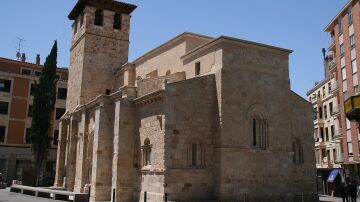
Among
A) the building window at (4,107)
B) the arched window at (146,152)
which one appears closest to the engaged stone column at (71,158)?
the arched window at (146,152)

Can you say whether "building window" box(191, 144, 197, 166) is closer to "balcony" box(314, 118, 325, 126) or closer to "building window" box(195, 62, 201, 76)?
"building window" box(195, 62, 201, 76)

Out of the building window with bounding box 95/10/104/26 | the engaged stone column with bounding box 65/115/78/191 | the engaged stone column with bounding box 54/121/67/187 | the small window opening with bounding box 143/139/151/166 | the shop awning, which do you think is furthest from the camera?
the shop awning

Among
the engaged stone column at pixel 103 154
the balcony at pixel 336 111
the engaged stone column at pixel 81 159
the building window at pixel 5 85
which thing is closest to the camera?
the engaged stone column at pixel 103 154

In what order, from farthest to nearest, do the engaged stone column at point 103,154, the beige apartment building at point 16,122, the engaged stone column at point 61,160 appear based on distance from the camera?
1. the beige apartment building at point 16,122
2. the engaged stone column at point 61,160
3. the engaged stone column at point 103,154

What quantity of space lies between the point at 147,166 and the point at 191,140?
252cm

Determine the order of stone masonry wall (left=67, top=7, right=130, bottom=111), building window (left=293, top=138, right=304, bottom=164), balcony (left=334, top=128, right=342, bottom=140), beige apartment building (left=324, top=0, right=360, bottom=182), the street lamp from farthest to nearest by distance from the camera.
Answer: balcony (left=334, top=128, right=342, bottom=140), beige apartment building (left=324, top=0, right=360, bottom=182), stone masonry wall (left=67, top=7, right=130, bottom=111), building window (left=293, top=138, right=304, bottom=164), the street lamp

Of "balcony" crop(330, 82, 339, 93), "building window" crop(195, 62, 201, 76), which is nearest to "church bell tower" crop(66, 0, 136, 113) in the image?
"building window" crop(195, 62, 201, 76)

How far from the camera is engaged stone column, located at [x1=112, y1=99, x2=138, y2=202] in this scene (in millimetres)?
17984

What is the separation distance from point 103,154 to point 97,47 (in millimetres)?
10492

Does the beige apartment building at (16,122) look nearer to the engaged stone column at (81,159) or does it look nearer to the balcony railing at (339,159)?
the engaged stone column at (81,159)

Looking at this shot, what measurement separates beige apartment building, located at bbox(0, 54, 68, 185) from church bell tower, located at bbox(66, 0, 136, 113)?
9.82m

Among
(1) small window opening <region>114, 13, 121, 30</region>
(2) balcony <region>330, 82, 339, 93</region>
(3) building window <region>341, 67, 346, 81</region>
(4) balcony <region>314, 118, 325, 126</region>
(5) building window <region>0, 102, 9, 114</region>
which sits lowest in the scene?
(4) balcony <region>314, 118, 325, 126</region>

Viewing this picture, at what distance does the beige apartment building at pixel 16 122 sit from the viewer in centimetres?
3466

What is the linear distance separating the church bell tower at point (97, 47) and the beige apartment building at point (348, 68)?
17.0 m
